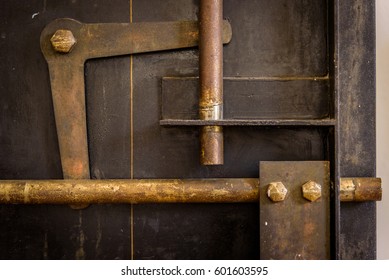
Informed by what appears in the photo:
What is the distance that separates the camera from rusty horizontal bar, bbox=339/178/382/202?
3.69ft

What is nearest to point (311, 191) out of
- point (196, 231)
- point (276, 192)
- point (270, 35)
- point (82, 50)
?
point (276, 192)

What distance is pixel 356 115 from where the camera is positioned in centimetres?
115

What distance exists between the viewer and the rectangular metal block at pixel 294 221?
107cm

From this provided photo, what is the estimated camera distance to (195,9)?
1.15m

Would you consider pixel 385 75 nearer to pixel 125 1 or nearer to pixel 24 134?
pixel 125 1

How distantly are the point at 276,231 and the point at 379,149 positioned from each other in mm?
493

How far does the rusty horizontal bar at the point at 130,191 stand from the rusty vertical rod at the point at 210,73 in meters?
0.09

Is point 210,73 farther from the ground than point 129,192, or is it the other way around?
point 210,73

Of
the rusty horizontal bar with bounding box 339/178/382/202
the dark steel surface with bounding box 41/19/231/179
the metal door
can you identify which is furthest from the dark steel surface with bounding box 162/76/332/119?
the rusty horizontal bar with bounding box 339/178/382/202

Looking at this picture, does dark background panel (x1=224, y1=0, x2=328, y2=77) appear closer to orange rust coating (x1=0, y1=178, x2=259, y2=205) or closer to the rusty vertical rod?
the rusty vertical rod

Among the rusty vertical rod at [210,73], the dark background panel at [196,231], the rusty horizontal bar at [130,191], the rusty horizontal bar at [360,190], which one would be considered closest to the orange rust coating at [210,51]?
the rusty vertical rod at [210,73]

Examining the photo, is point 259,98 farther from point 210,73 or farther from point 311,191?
point 311,191

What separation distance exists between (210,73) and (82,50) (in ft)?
1.36
